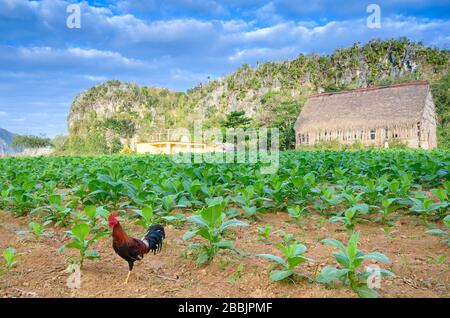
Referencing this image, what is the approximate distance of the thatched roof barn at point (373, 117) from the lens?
3344 centimetres

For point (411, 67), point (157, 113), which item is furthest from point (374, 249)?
point (157, 113)

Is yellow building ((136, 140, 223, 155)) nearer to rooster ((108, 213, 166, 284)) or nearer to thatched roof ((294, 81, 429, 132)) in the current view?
thatched roof ((294, 81, 429, 132))

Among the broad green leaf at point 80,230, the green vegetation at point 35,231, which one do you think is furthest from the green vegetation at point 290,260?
the green vegetation at point 35,231

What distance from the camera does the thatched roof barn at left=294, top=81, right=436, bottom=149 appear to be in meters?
33.4

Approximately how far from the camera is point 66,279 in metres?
2.64

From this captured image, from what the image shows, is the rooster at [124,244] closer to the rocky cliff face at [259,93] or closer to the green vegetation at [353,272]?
the green vegetation at [353,272]

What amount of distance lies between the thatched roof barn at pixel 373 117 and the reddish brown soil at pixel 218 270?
33265 mm

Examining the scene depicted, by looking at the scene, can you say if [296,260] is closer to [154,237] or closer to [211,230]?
[211,230]

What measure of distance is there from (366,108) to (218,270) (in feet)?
124

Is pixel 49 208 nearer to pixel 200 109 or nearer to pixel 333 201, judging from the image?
pixel 333 201

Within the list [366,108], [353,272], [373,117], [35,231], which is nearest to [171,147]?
[366,108]

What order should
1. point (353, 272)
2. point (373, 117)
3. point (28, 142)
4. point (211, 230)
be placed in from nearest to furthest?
point (353, 272) < point (211, 230) < point (373, 117) < point (28, 142)

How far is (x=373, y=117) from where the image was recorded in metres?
35.7

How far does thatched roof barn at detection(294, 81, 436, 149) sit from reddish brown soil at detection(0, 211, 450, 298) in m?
33.3
